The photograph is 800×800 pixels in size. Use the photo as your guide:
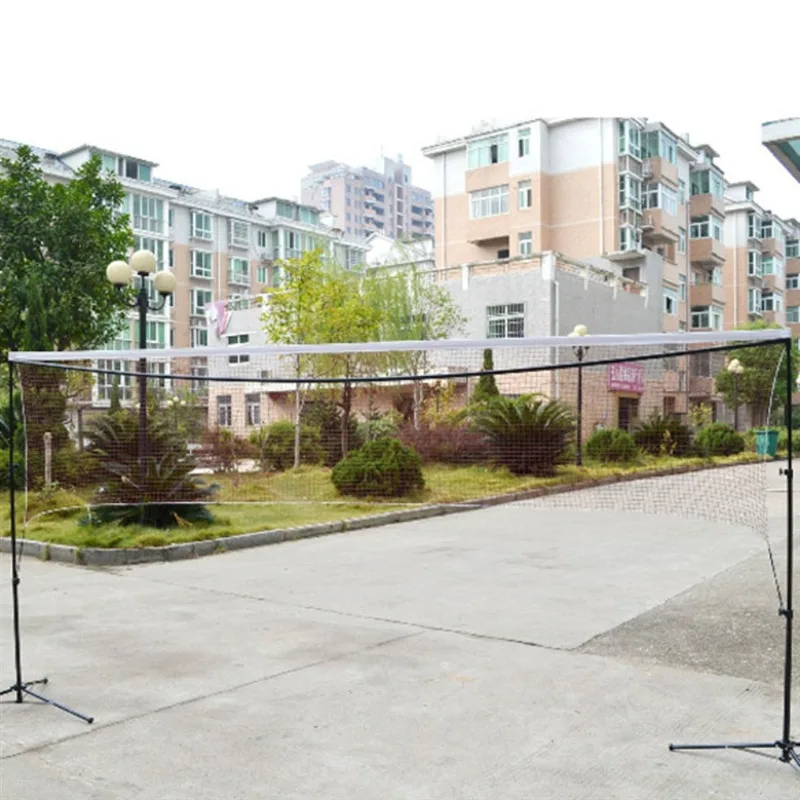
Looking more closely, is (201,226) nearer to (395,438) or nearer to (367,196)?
(395,438)

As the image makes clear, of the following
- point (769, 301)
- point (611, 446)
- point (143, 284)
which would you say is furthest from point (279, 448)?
point (769, 301)

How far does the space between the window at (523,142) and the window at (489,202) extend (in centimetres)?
186

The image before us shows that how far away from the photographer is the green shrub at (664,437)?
5.05 meters

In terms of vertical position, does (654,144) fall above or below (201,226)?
above

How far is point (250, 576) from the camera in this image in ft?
27.1

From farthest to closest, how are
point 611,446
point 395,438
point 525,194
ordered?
point 525,194 → point 395,438 → point 611,446

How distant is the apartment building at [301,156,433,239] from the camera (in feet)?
396

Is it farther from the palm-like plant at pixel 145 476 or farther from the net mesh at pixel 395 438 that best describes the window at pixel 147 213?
the palm-like plant at pixel 145 476

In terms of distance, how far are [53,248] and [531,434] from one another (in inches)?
813

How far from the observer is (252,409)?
6633 millimetres

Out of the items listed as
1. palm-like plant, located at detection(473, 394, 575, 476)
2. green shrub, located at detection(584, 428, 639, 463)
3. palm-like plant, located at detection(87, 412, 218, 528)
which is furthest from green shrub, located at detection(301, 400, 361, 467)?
green shrub, located at detection(584, 428, 639, 463)

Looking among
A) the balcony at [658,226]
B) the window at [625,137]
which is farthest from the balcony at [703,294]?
the window at [625,137]

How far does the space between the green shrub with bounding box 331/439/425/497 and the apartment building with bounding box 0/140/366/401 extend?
1365 inches

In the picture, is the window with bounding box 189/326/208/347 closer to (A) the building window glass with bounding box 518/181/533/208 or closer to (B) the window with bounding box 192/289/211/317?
(B) the window with bounding box 192/289/211/317
